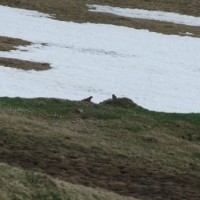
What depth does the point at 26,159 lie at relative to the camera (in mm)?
16375

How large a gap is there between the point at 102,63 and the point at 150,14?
85.4 feet

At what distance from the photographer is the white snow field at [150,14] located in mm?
65188

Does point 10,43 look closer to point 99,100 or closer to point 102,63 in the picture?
point 102,63

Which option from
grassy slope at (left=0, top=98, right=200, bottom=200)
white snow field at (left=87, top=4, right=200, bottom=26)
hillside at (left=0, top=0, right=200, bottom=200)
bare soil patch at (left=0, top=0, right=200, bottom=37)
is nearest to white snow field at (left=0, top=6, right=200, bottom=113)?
hillside at (left=0, top=0, right=200, bottom=200)

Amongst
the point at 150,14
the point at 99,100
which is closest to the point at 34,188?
the point at 99,100

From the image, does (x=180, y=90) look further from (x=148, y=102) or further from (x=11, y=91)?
(x=11, y=91)

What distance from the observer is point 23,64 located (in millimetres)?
38156

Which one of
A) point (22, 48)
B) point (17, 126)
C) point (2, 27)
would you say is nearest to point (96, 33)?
point (2, 27)

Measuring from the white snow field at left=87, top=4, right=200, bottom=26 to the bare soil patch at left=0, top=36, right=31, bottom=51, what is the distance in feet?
65.9

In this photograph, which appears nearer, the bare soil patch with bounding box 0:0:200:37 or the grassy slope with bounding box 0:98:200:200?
the grassy slope with bounding box 0:98:200:200

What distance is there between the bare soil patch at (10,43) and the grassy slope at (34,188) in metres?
30.2

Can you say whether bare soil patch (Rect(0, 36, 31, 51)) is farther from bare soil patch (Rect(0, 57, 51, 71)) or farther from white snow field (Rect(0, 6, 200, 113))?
bare soil patch (Rect(0, 57, 51, 71))

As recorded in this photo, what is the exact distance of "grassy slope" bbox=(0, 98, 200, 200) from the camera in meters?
15.9

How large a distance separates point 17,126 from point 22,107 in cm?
353
